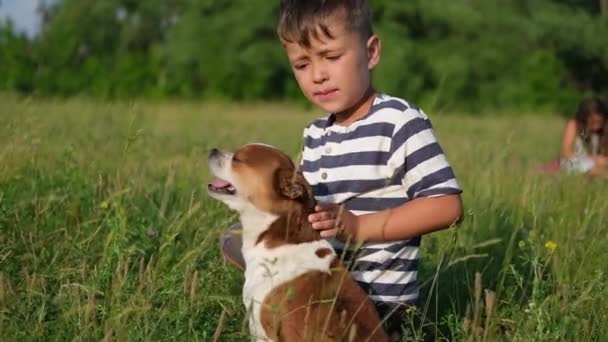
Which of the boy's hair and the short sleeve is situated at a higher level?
the boy's hair

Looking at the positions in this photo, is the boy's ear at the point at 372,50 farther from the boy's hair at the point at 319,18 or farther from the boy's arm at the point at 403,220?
the boy's arm at the point at 403,220

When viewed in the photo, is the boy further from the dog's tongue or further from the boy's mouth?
the dog's tongue

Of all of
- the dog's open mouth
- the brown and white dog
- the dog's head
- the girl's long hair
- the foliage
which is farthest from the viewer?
the foliage

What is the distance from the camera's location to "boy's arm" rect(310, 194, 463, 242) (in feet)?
10.0

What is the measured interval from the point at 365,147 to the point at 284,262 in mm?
564

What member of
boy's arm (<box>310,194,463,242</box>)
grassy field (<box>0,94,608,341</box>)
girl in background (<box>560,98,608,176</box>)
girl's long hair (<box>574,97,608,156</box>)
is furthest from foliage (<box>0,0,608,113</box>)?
boy's arm (<box>310,194,463,242</box>)

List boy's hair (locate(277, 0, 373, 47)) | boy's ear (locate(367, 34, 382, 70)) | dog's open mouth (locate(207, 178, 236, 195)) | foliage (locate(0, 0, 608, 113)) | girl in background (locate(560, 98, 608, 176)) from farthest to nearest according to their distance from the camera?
foliage (locate(0, 0, 608, 113)) < girl in background (locate(560, 98, 608, 176)) < boy's ear (locate(367, 34, 382, 70)) < boy's hair (locate(277, 0, 373, 47)) < dog's open mouth (locate(207, 178, 236, 195))

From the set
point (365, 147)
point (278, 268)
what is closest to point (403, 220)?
point (365, 147)

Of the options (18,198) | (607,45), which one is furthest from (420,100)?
(18,198)

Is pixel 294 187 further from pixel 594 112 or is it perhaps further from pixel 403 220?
pixel 594 112

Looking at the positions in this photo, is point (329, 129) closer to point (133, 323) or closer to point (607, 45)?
point (133, 323)

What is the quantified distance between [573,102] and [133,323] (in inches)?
835

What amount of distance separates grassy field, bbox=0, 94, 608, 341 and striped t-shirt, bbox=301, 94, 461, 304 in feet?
0.64

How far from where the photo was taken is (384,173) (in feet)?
10.6
